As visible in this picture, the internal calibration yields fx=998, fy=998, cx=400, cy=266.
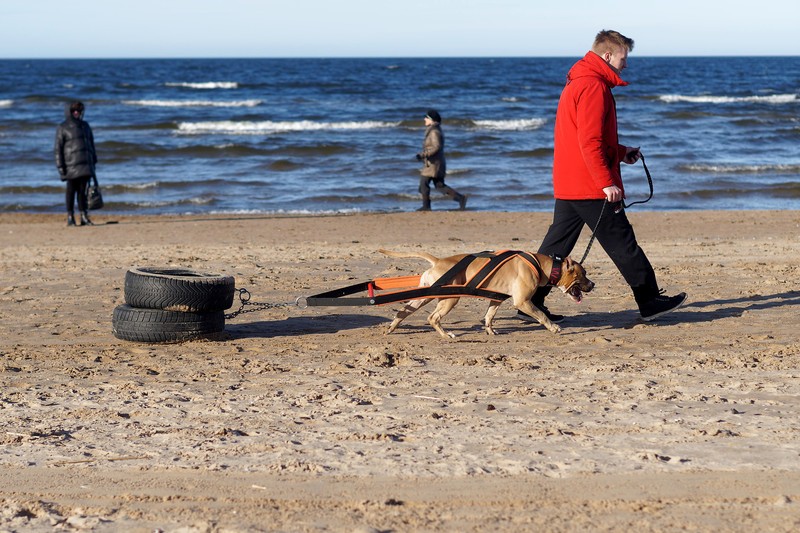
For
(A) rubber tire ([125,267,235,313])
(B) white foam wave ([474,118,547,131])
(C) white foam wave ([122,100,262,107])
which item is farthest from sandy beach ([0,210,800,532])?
A: (C) white foam wave ([122,100,262,107])

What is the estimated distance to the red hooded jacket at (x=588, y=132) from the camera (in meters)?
6.88

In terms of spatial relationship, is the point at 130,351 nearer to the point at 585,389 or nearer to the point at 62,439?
the point at 62,439

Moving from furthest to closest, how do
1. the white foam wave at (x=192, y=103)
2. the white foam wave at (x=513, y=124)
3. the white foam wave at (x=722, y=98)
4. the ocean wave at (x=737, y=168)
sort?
the white foam wave at (x=722, y=98), the white foam wave at (x=192, y=103), the white foam wave at (x=513, y=124), the ocean wave at (x=737, y=168)

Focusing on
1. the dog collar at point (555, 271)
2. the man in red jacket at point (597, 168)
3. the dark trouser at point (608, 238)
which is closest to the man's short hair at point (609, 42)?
the man in red jacket at point (597, 168)

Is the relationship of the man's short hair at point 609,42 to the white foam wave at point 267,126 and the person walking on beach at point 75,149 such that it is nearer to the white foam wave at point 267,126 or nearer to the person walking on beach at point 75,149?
the person walking on beach at point 75,149

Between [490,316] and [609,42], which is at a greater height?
[609,42]

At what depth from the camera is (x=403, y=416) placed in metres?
5.30

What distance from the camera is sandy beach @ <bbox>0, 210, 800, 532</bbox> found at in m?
4.13

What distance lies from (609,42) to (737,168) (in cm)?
1586

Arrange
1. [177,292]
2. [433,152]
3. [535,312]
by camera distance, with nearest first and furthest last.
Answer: [177,292]
[535,312]
[433,152]

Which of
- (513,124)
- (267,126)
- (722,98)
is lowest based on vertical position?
(267,126)

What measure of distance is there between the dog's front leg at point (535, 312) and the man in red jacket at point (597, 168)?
0.32 m

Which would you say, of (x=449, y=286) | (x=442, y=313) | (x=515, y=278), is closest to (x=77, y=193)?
(x=442, y=313)

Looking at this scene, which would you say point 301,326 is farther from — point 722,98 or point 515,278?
point 722,98
